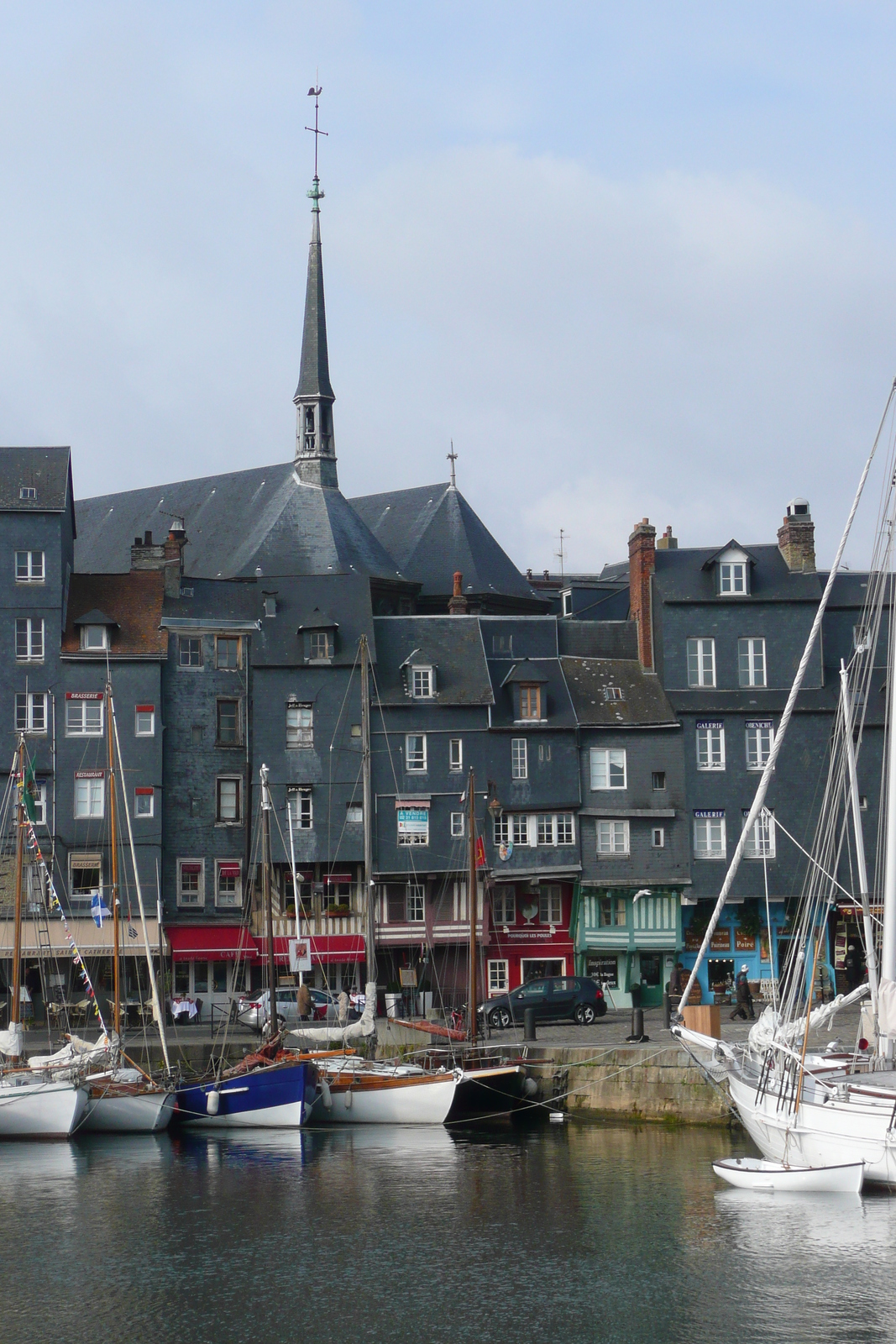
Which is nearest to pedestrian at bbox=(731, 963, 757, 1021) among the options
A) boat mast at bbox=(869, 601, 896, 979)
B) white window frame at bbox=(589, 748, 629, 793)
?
white window frame at bbox=(589, 748, 629, 793)

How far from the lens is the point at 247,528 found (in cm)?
7394

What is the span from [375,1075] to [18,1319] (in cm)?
1784

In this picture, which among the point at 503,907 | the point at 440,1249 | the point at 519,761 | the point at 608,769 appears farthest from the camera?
the point at 608,769

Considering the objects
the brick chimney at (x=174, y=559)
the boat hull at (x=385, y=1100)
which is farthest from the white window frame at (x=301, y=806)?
the boat hull at (x=385, y=1100)

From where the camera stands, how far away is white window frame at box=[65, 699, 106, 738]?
57625 millimetres

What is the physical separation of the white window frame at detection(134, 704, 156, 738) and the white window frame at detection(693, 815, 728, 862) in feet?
60.9

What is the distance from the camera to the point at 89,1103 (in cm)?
4091

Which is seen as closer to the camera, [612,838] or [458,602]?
[612,838]

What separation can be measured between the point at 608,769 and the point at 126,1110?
23755 mm

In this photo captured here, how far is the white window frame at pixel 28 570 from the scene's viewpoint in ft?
192

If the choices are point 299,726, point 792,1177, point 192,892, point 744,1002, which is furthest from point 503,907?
point 792,1177

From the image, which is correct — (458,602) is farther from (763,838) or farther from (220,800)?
→ (763,838)

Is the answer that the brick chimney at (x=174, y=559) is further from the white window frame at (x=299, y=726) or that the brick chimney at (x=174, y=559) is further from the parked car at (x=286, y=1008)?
the parked car at (x=286, y=1008)

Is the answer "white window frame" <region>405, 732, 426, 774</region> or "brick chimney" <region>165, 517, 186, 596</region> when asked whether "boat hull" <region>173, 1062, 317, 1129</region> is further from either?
"brick chimney" <region>165, 517, 186, 596</region>
